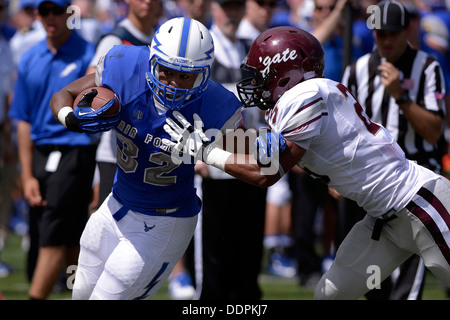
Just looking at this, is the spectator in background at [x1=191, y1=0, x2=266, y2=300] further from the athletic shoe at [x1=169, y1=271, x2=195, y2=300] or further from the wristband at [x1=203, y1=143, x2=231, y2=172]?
the wristband at [x1=203, y1=143, x2=231, y2=172]

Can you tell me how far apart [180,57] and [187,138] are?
352 millimetres

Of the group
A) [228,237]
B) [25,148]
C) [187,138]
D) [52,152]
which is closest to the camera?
[187,138]

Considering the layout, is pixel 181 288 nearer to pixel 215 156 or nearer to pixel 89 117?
pixel 215 156

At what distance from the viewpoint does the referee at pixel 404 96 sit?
174 inches

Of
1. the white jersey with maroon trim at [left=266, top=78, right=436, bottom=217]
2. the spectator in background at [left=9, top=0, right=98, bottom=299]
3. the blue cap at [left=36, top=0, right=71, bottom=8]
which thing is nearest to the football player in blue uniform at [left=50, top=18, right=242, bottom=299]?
the white jersey with maroon trim at [left=266, top=78, right=436, bottom=217]

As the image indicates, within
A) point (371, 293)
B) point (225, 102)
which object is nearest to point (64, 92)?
point (225, 102)

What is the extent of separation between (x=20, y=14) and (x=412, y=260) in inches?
231

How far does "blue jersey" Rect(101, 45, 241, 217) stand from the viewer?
345 centimetres

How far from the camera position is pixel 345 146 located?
3488 mm

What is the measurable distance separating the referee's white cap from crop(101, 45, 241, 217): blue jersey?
4.47 ft

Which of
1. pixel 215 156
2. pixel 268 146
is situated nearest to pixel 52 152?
pixel 215 156

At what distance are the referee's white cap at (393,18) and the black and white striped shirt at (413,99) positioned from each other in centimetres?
19

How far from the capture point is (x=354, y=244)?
3760mm
